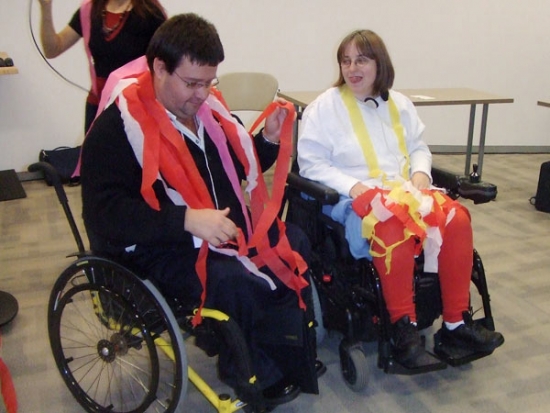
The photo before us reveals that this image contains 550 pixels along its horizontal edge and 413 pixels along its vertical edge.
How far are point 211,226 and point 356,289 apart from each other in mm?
647

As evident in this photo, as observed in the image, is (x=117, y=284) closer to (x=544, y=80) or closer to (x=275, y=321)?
(x=275, y=321)

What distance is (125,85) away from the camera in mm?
1506

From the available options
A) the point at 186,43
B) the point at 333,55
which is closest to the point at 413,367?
the point at 186,43

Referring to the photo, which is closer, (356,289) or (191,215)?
(191,215)

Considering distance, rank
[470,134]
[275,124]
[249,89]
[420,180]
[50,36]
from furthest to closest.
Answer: [470,134], [249,89], [50,36], [420,180], [275,124]

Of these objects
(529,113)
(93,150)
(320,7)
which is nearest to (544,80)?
(529,113)

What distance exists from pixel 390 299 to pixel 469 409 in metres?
0.40

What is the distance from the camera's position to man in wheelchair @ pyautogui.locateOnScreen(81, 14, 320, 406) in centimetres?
138

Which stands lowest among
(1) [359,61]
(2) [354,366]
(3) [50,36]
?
(2) [354,366]

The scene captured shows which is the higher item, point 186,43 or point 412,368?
point 186,43

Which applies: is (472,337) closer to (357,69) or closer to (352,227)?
(352,227)

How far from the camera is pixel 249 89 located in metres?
3.44

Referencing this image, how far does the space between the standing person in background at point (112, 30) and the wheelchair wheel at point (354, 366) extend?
1180 millimetres

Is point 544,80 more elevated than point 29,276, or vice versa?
point 544,80
